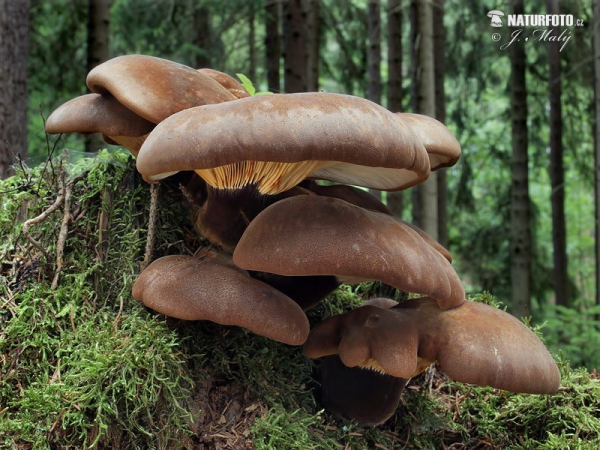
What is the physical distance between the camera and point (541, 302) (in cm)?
1264

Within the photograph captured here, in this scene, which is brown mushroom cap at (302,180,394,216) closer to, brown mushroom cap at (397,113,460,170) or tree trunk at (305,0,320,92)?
brown mushroom cap at (397,113,460,170)

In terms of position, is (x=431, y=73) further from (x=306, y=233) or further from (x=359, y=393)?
(x=306, y=233)

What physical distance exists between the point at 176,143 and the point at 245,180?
1.96ft

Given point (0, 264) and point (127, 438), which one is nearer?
point (127, 438)

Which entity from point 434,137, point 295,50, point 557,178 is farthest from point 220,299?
point 557,178

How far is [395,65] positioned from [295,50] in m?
2.33

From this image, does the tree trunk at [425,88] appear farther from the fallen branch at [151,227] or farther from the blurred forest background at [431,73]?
the fallen branch at [151,227]

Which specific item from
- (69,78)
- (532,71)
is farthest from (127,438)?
(532,71)

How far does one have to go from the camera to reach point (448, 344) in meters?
2.52

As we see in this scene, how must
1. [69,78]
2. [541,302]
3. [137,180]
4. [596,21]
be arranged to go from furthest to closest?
[541,302], [69,78], [596,21], [137,180]

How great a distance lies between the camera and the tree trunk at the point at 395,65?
862cm

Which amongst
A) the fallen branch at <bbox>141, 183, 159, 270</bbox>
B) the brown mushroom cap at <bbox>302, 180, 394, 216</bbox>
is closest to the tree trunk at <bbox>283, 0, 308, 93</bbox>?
the brown mushroom cap at <bbox>302, 180, 394, 216</bbox>

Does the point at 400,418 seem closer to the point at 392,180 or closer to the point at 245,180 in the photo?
the point at 392,180

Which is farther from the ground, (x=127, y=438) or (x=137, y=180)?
(x=137, y=180)
